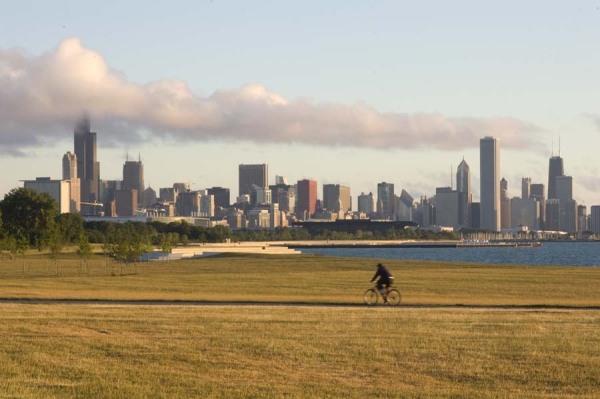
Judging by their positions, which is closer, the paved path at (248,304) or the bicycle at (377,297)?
the paved path at (248,304)

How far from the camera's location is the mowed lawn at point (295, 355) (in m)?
24.5

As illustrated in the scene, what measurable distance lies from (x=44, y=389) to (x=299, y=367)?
6864 mm

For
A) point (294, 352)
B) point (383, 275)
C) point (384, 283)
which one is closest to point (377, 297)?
point (384, 283)

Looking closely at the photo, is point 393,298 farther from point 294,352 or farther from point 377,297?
point 294,352

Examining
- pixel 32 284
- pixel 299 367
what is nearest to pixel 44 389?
pixel 299 367

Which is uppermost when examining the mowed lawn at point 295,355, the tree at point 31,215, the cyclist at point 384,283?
the tree at point 31,215

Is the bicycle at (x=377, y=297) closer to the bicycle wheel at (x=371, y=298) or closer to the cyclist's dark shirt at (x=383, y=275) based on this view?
the bicycle wheel at (x=371, y=298)

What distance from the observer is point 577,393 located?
79.4 feet

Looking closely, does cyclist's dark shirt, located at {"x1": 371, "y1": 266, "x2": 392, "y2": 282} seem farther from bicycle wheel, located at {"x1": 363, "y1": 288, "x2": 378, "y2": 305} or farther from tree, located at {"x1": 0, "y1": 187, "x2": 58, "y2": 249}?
tree, located at {"x1": 0, "y1": 187, "x2": 58, "y2": 249}

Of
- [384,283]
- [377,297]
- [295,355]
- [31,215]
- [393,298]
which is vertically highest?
[31,215]

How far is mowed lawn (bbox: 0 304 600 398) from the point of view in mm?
24500

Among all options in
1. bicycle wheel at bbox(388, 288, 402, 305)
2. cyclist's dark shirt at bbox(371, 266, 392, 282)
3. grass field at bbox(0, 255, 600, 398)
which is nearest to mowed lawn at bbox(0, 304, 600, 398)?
grass field at bbox(0, 255, 600, 398)

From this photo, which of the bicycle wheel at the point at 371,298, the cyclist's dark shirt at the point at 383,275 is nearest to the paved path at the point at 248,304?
the bicycle wheel at the point at 371,298

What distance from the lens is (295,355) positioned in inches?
1155
